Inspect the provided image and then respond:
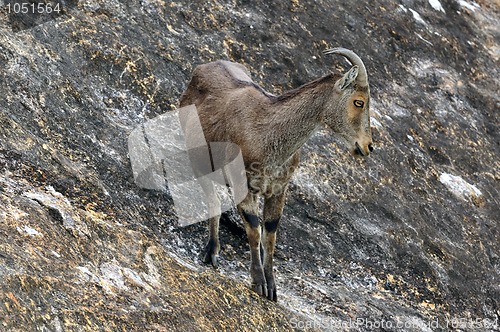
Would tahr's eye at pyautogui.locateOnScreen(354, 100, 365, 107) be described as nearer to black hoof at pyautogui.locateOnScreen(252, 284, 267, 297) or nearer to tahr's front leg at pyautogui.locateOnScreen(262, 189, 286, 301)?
tahr's front leg at pyautogui.locateOnScreen(262, 189, 286, 301)

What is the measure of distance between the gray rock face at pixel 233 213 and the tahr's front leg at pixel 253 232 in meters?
0.26

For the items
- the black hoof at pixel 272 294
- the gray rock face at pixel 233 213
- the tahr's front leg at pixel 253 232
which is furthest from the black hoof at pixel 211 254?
the black hoof at pixel 272 294

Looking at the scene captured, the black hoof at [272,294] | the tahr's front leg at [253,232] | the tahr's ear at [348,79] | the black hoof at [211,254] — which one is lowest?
the black hoof at [211,254]

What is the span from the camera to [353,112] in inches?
370

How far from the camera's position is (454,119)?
50.7 feet

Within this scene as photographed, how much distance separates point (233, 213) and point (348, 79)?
2.87 metres

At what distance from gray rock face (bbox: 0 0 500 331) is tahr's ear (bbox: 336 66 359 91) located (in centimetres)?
255

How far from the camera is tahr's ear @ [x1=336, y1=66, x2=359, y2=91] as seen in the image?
30.1 feet

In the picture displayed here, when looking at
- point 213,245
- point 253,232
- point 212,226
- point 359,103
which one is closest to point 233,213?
point 212,226

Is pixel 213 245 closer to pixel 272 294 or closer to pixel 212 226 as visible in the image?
pixel 212 226

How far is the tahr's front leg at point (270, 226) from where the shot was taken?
9.60 metres

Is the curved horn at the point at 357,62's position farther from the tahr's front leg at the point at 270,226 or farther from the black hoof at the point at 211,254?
the black hoof at the point at 211,254


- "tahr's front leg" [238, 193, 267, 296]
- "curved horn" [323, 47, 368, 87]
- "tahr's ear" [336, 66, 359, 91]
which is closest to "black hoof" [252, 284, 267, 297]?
"tahr's front leg" [238, 193, 267, 296]

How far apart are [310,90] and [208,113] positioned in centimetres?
141
